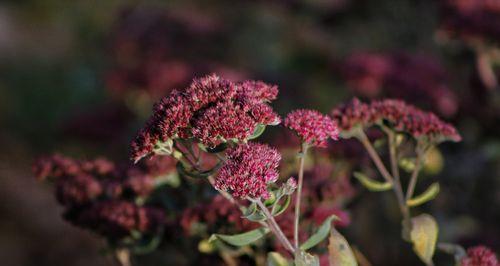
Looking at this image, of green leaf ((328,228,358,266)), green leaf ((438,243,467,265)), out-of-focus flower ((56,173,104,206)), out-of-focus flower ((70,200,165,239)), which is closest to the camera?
green leaf ((328,228,358,266))

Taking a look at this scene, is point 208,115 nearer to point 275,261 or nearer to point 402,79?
point 275,261

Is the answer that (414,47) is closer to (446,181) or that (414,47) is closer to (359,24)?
(359,24)

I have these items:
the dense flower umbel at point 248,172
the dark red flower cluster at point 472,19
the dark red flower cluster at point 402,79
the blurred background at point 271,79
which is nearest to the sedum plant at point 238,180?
the dense flower umbel at point 248,172

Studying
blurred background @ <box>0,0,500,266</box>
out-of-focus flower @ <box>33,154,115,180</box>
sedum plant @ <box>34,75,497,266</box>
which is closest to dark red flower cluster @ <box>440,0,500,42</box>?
blurred background @ <box>0,0,500,266</box>

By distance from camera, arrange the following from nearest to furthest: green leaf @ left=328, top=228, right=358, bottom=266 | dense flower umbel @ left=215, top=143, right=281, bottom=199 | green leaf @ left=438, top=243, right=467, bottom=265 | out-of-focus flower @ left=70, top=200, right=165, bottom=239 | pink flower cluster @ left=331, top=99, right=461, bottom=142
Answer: dense flower umbel @ left=215, top=143, right=281, bottom=199 < green leaf @ left=328, top=228, right=358, bottom=266 < green leaf @ left=438, top=243, right=467, bottom=265 < pink flower cluster @ left=331, top=99, right=461, bottom=142 < out-of-focus flower @ left=70, top=200, right=165, bottom=239

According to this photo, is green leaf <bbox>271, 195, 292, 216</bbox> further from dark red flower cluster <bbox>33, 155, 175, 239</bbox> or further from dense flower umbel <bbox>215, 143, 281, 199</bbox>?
dark red flower cluster <bbox>33, 155, 175, 239</bbox>

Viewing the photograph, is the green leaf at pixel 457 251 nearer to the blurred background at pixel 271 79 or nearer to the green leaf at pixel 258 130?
the green leaf at pixel 258 130
